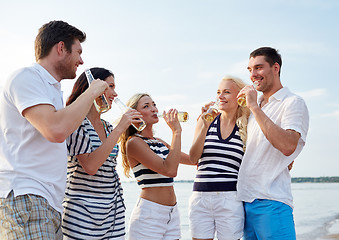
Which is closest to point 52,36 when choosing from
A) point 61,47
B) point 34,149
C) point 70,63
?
point 61,47

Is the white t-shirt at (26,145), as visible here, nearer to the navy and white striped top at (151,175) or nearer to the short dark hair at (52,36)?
the short dark hair at (52,36)

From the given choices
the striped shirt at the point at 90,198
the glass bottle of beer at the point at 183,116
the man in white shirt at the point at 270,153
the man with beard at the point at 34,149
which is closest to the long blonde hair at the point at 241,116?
the man in white shirt at the point at 270,153

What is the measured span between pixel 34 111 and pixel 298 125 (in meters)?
2.15

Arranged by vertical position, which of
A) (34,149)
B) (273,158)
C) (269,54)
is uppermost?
(269,54)

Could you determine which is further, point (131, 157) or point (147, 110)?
point (147, 110)

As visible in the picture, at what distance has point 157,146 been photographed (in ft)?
12.6

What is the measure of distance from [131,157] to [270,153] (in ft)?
4.35

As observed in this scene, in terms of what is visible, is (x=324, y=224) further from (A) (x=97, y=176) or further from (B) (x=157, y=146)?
(A) (x=97, y=176)

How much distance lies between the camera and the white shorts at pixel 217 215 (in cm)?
350

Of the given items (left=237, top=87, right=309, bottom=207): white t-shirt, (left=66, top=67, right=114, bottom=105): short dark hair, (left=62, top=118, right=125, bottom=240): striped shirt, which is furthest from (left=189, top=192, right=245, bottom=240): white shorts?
(left=66, top=67, right=114, bottom=105): short dark hair

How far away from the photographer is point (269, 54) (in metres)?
3.65

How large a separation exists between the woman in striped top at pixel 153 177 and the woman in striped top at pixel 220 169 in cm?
23

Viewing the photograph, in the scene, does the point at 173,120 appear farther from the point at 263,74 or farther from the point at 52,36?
the point at 52,36

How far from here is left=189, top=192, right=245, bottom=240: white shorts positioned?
138 inches
